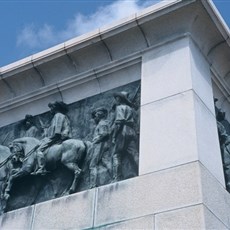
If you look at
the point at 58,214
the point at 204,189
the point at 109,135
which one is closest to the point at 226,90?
the point at 109,135

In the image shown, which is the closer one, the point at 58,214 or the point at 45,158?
the point at 58,214

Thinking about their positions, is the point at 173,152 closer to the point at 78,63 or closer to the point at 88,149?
the point at 88,149

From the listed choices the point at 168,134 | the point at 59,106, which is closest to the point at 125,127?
the point at 168,134

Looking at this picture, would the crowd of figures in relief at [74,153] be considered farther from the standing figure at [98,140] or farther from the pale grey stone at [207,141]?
the pale grey stone at [207,141]

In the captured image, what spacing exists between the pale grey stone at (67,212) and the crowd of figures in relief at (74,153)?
26 centimetres

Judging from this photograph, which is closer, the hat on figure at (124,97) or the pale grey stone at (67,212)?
the pale grey stone at (67,212)

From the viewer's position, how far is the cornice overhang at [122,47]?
9.89m

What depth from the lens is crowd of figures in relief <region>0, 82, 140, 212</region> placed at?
8828mm

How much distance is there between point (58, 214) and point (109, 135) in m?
1.64

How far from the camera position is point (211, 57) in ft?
33.9

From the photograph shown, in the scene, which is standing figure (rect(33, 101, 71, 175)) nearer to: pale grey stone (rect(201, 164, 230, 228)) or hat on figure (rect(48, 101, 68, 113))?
hat on figure (rect(48, 101, 68, 113))

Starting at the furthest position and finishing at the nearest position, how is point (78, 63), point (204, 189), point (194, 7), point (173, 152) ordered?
1. point (78, 63)
2. point (194, 7)
3. point (173, 152)
4. point (204, 189)

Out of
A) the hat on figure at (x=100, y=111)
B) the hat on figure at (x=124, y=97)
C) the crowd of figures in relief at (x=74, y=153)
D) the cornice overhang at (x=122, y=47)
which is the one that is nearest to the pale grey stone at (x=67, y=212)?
the crowd of figures in relief at (x=74, y=153)

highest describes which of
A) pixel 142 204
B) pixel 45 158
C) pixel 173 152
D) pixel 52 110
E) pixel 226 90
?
pixel 226 90
